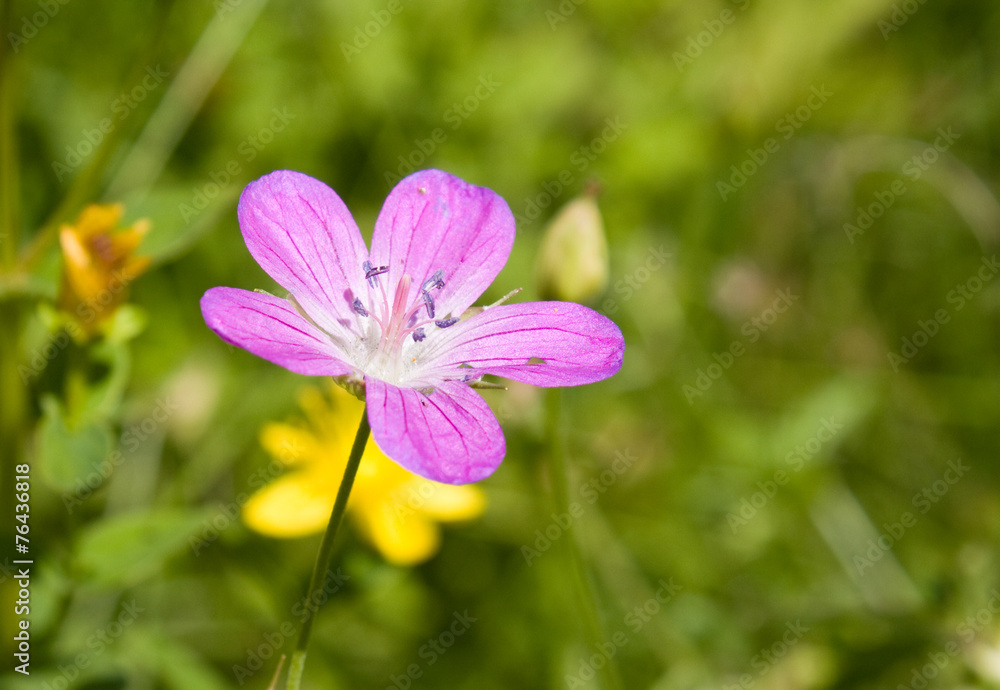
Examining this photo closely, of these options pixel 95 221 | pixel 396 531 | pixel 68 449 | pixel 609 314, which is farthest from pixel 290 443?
pixel 609 314

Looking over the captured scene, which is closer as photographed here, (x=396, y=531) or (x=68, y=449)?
(x=68, y=449)

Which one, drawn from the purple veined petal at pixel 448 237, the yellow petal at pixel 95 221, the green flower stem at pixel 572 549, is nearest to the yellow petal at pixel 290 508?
the green flower stem at pixel 572 549

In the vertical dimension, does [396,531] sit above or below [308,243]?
below

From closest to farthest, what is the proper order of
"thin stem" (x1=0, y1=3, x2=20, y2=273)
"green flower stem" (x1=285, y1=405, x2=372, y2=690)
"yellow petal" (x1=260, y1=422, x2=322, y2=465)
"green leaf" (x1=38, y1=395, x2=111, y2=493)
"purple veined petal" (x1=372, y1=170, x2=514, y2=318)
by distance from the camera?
"green flower stem" (x1=285, y1=405, x2=372, y2=690) < "green leaf" (x1=38, y1=395, x2=111, y2=493) < "purple veined petal" (x1=372, y1=170, x2=514, y2=318) < "thin stem" (x1=0, y1=3, x2=20, y2=273) < "yellow petal" (x1=260, y1=422, x2=322, y2=465)

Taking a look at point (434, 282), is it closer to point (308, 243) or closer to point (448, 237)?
point (448, 237)

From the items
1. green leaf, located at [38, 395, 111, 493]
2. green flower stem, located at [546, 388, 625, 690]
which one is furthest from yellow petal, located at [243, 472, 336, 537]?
green flower stem, located at [546, 388, 625, 690]

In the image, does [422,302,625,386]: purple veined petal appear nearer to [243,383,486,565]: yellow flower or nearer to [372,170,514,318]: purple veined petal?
[372,170,514,318]: purple veined petal

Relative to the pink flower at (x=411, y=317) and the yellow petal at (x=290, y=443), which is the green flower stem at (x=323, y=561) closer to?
the pink flower at (x=411, y=317)
